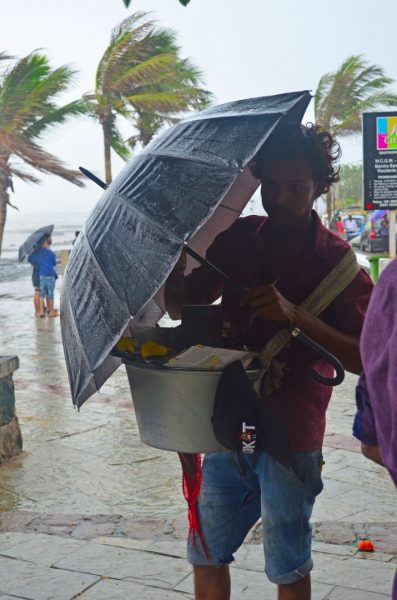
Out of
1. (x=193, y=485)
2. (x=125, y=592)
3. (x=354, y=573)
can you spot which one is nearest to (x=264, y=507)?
(x=193, y=485)

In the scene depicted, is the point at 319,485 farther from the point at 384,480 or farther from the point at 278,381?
the point at 384,480

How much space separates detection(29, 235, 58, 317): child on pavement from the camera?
51.2ft

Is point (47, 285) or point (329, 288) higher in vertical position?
point (329, 288)

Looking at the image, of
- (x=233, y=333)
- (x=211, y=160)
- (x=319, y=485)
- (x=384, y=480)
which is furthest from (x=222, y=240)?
(x=384, y=480)

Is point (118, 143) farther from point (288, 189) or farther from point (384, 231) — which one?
point (288, 189)

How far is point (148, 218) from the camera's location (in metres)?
2.42

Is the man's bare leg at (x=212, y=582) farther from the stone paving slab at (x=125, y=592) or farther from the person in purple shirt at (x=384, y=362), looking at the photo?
the person in purple shirt at (x=384, y=362)

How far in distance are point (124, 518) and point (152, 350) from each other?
2583mm

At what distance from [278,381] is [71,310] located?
0.64 metres

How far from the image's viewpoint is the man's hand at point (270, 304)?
97.5 inches

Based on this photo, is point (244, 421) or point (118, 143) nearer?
point (244, 421)

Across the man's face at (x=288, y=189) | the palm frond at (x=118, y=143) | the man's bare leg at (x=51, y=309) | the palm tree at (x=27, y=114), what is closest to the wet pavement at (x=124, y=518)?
the man's face at (x=288, y=189)

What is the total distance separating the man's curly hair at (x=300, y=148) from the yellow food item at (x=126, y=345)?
0.63m

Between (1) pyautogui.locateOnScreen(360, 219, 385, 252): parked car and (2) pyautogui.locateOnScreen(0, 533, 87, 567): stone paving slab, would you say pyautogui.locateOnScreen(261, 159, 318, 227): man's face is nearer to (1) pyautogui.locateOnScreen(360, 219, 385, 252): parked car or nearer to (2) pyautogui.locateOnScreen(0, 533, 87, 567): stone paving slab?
(2) pyautogui.locateOnScreen(0, 533, 87, 567): stone paving slab
